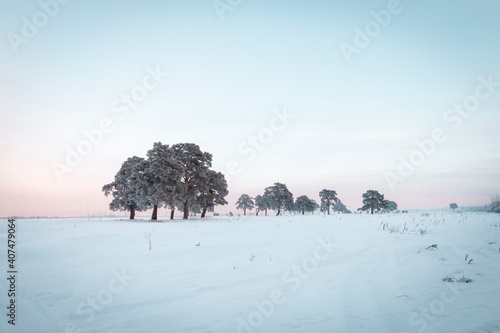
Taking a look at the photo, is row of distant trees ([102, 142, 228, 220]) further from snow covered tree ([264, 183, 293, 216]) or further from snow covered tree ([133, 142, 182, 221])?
snow covered tree ([264, 183, 293, 216])

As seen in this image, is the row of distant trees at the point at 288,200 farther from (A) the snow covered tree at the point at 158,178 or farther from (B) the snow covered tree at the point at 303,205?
(A) the snow covered tree at the point at 158,178

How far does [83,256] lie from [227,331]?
7042 mm

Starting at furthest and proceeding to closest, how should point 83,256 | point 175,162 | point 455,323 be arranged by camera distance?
1. point 175,162
2. point 83,256
3. point 455,323

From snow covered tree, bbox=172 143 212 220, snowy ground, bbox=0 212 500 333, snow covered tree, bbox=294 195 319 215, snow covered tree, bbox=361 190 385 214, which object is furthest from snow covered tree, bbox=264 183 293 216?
snowy ground, bbox=0 212 500 333

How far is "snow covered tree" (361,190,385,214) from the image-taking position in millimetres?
76713

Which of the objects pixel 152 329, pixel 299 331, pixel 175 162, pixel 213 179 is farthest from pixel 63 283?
pixel 213 179

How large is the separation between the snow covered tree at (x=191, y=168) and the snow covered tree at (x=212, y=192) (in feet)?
1.98

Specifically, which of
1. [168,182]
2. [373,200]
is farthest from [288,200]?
[168,182]

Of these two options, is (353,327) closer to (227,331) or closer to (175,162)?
(227,331)

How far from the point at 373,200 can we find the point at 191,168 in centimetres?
6338

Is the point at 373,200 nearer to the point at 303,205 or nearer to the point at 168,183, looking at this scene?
the point at 303,205

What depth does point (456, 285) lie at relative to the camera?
4.94 metres

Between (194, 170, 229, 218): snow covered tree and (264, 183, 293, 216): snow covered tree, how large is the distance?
110ft

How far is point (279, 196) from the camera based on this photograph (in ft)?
232
